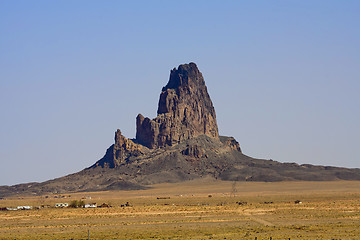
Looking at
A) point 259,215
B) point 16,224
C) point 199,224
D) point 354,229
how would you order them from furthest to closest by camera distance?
point 259,215, point 16,224, point 199,224, point 354,229

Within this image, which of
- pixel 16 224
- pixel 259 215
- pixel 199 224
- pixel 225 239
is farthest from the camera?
pixel 259 215

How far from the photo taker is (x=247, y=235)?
8006 cm

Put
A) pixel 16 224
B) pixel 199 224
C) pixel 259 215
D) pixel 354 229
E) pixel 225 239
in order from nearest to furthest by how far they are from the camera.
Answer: pixel 225 239 < pixel 354 229 < pixel 199 224 < pixel 16 224 < pixel 259 215

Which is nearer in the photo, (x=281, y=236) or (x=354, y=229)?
A: (x=281, y=236)

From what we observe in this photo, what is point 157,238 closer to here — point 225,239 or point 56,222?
point 225,239

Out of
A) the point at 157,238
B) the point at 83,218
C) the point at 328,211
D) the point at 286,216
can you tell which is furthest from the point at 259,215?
the point at 157,238

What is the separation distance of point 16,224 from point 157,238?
40.8m

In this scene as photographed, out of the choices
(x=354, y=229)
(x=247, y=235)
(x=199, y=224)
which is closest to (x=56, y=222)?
(x=199, y=224)

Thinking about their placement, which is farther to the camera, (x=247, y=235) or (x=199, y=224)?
(x=199, y=224)

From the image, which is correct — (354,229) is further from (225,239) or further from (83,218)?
(83,218)

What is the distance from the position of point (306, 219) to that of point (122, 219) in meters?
35.3

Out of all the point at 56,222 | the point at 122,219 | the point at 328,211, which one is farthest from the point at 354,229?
the point at 56,222

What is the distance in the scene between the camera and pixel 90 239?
3140 inches

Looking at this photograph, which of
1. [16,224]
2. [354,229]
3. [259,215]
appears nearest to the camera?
[354,229]
